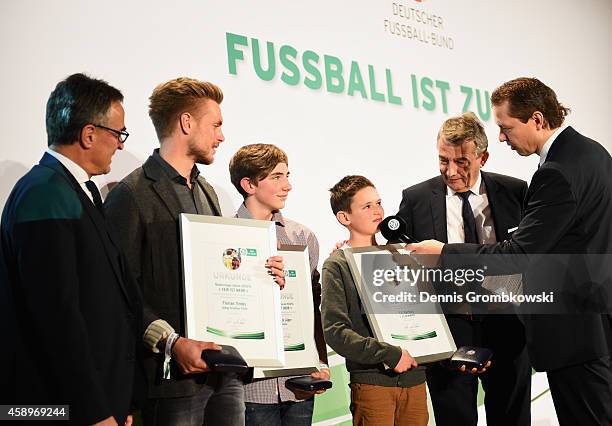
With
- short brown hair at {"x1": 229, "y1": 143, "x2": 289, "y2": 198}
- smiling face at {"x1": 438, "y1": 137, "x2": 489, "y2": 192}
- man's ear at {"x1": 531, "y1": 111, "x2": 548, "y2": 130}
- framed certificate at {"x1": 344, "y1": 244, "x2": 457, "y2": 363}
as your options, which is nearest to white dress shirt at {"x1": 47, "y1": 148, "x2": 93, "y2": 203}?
short brown hair at {"x1": 229, "y1": 143, "x2": 289, "y2": 198}

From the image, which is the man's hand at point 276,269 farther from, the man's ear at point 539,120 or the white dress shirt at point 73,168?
the man's ear at point 539,120

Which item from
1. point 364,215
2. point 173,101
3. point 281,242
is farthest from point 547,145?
point 173,101

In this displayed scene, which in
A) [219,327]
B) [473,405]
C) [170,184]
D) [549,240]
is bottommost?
[473,405]

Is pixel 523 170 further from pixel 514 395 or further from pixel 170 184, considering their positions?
pixel 170 184

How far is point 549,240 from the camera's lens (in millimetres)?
3104

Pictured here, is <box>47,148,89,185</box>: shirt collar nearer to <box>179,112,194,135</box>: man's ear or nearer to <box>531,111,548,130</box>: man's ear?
<box>179,112,194,135</box>: man's ear

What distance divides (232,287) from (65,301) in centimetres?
78

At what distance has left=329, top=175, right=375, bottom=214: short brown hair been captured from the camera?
358 cm

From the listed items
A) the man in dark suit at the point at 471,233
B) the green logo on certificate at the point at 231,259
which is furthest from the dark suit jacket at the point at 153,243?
the man in dark suit at the point at 471,233

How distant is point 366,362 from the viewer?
3.11 meters

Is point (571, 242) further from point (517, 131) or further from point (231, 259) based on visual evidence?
point (231, 259)

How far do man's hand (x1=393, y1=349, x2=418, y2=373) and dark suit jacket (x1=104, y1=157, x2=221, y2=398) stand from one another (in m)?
0.99

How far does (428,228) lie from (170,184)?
1464 mm

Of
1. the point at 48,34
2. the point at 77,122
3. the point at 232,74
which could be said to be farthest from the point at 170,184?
the point at 232,74
